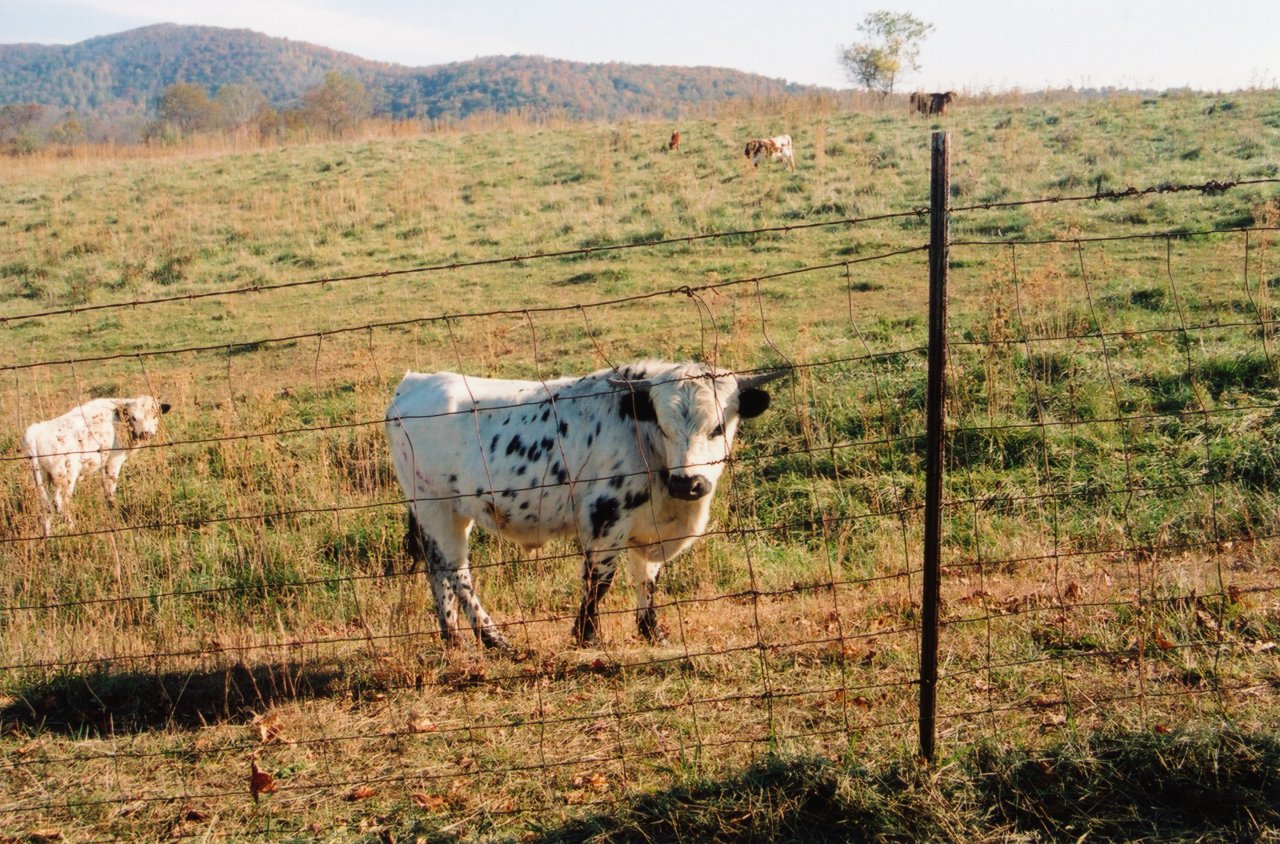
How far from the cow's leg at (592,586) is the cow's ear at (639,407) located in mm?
831

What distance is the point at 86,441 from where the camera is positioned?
1088 cm

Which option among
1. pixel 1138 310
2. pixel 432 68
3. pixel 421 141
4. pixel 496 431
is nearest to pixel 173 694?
pixel 496 431

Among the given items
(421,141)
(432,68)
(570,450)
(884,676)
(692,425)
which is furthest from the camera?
(432,68)

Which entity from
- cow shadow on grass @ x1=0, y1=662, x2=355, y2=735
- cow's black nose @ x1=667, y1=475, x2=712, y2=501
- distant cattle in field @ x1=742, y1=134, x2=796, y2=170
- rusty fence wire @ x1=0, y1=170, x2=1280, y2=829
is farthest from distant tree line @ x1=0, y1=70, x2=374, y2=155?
cow's black nose @ x1=667, y1=475, x2=712, y2=501

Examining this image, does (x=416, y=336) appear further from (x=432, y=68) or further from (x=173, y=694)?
(x=432, y=68)

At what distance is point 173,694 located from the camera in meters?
6.03

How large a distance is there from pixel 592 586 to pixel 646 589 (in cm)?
54

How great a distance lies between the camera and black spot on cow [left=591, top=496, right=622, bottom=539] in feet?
20.6

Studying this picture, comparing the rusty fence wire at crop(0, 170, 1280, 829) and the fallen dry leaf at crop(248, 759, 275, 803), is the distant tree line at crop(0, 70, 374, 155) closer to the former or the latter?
the rusty fence wire at crop(0, 170, 1280, 829)

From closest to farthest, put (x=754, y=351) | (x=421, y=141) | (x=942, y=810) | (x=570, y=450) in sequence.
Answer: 1. (x=942, y=810)
2. (x=570, y=450)
3. (x=754, y=351)
4. (x=421, y=141)

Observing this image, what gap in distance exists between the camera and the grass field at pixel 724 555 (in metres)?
4.54

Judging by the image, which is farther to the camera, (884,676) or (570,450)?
(570,450)

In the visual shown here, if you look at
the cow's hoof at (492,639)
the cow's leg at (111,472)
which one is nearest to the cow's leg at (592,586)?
the cow's hoof at (492,639)

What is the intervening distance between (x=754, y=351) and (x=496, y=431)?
20.5ft
